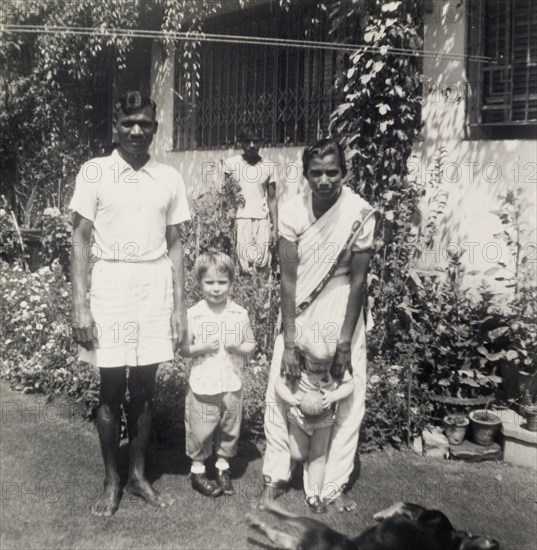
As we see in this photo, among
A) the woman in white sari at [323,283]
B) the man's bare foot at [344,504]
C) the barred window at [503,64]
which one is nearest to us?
the woman in white sari at [323,283]

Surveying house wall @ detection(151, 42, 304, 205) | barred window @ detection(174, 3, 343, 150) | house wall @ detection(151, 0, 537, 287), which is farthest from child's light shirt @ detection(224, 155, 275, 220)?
house wall @ detection(151, 0, 537, 287)

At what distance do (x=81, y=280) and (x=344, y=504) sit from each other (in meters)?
1.85

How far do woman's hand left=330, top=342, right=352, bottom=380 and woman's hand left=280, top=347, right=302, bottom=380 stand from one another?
0.59 feet

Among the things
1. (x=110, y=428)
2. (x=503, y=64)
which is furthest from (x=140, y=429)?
(x=503, y=64)

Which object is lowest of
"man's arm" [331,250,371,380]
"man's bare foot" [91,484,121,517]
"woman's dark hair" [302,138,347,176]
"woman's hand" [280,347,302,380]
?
"man's bare foot" [91,484,121,517]

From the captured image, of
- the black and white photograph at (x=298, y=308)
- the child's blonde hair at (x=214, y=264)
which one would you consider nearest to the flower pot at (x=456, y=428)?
the black and white photograph at (x=298, y=308)

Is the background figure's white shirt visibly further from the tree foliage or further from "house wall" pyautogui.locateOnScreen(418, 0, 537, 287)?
"house wall" pyautogui.locateOnScreen(418, 0, 537, 287)

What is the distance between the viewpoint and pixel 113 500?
10.8 feet

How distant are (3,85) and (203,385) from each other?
711 centimetres

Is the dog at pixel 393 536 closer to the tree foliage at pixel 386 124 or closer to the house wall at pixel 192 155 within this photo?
the tree foliage at pixel 386 124

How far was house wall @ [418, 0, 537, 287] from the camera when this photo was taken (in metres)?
4.99

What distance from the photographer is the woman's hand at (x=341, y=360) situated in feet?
10.7

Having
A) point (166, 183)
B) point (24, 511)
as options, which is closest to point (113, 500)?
point (24, 511)

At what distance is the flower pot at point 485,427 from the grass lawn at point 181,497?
0.16 meters
